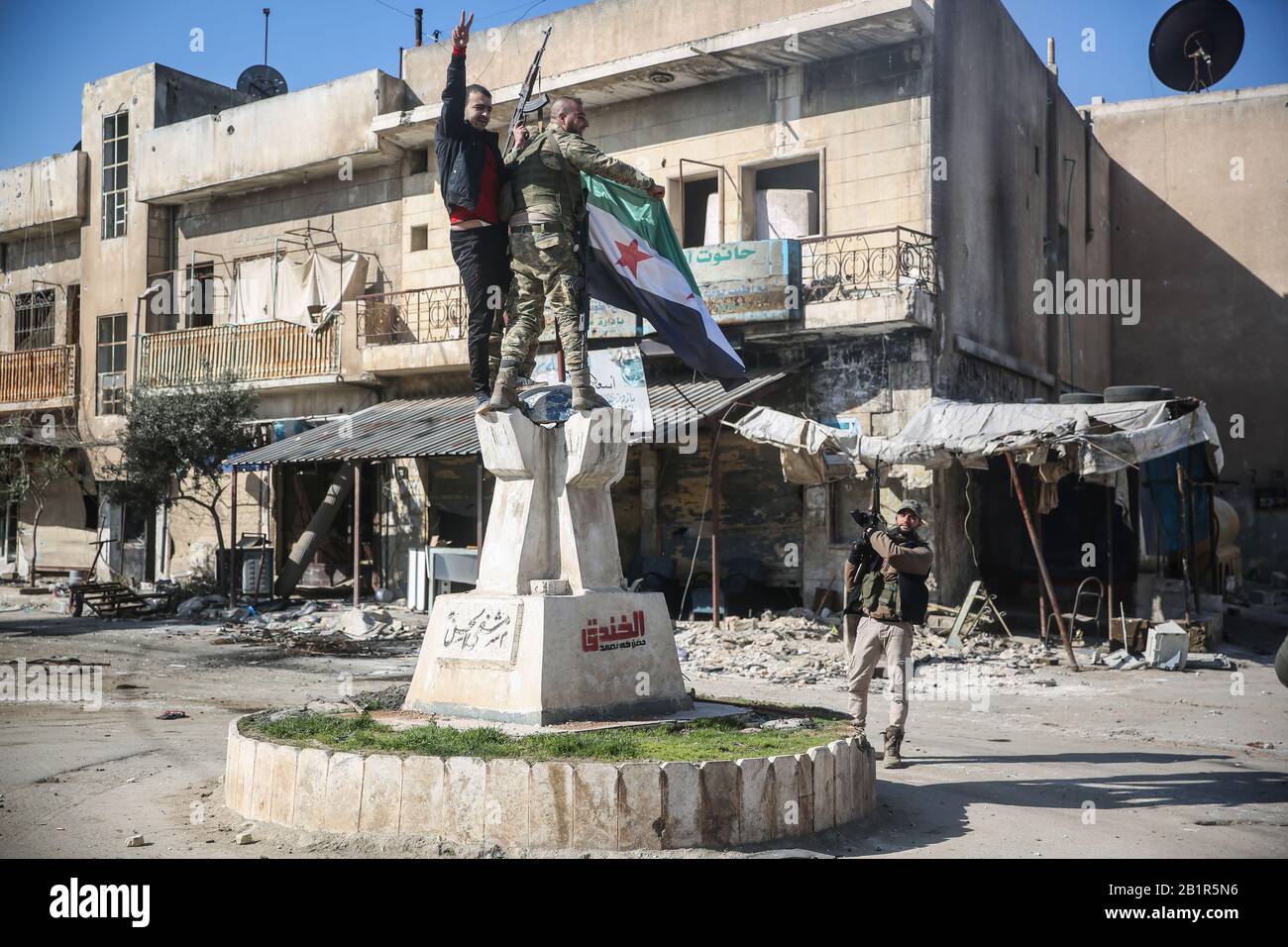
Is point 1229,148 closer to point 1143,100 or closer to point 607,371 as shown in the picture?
point 1143,100

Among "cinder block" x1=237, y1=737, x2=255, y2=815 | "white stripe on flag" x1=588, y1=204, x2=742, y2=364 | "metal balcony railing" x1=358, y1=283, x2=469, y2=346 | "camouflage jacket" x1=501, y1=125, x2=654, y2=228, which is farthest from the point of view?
"metal balcony railing" x1=358, y1=283, x2=469, y2=346

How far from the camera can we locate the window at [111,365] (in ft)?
81.4

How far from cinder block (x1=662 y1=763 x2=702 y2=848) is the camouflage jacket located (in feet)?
11.4

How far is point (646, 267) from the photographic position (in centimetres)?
795

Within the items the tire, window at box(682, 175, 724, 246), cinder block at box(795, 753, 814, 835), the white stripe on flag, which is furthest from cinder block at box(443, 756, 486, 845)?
window at box(682, 175, 724, 246)

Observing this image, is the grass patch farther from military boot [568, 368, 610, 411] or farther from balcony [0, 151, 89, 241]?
balcony [0, 151, 89, 241]

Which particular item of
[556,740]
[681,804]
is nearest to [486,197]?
[556,740]

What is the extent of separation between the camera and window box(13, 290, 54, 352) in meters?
26.9

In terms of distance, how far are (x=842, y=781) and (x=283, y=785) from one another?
2.92 meters

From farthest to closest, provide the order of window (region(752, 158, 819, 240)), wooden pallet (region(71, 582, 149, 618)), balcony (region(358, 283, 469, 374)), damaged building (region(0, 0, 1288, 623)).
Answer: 1. balcony (region(358, 283, 469, 374))
2. wooden pallet (region(71, 582, 149, 618))
3. window (region(752, 158, 819, 240))
4. damaged building (region(0, 0, 1288, 623))

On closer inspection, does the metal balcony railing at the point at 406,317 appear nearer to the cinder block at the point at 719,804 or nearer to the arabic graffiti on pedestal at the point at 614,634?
the arabic graffiti on pedestal at the point at 614,634

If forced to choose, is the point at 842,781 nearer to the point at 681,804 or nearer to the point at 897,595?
the point at 681,804

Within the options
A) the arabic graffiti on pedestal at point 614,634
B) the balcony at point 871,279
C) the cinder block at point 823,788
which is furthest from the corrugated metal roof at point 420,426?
the cinder block at point 823,788
